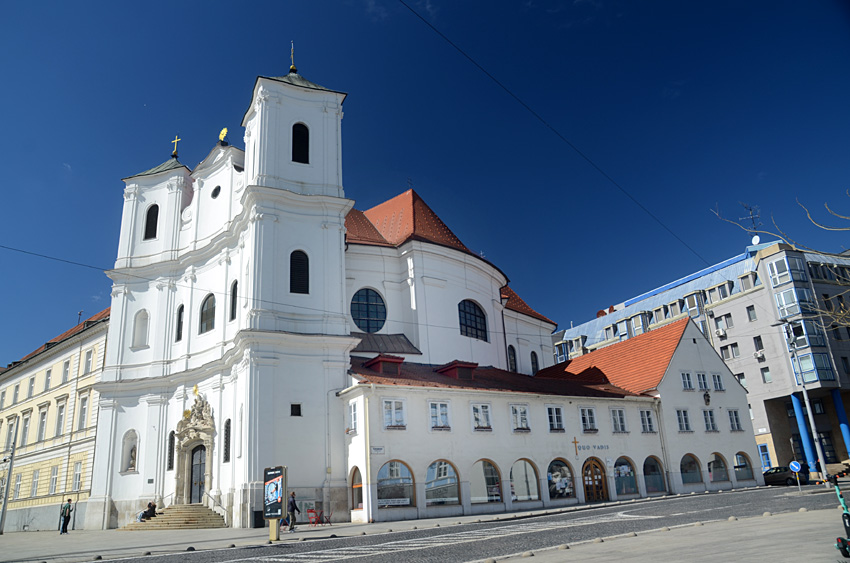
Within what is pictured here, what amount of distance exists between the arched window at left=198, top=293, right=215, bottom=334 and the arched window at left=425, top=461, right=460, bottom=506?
13.9 meters

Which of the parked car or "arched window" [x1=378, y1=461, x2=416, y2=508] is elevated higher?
"arched window" [x1=378, y1=461, x2=416, y2=508]

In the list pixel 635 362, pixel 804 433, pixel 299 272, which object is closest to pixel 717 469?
pixel 635 362

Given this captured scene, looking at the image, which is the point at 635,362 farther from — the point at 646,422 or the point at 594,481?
the point at 594,481

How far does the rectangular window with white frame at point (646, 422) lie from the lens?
107ft

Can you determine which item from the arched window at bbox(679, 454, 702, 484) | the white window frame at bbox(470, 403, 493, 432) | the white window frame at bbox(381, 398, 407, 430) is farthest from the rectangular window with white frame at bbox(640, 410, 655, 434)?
the white window frame at bbox(381, 398, 407, 430)

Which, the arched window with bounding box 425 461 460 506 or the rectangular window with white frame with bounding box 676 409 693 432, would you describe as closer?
the arched window with bounding box 425 461 460 506

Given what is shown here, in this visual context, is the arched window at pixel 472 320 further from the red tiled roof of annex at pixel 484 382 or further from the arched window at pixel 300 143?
the arched window at pixel 300 143

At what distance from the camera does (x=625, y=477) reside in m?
31.1

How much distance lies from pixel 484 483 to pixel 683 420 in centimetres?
1305

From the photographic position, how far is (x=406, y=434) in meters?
25.6

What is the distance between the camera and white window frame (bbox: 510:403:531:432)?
94.3 feet

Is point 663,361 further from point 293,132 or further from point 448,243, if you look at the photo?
point 293,132

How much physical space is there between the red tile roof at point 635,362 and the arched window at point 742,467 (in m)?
6.41

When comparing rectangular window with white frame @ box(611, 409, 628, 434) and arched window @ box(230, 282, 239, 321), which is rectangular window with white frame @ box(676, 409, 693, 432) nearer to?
rectangular window with white frame @ box(611, 409, 628, 434)
